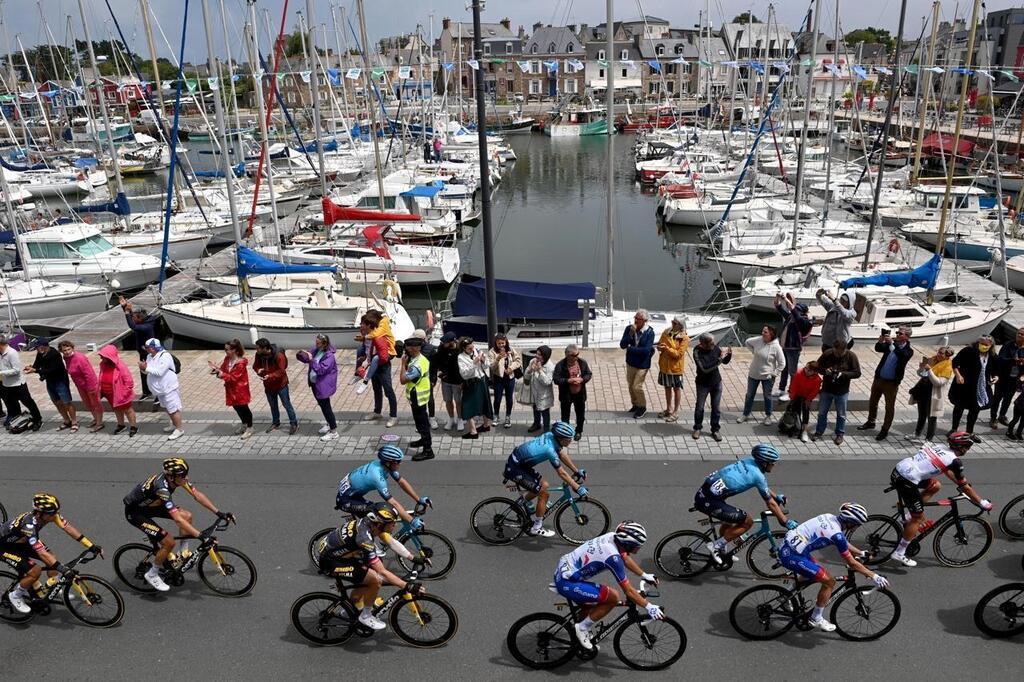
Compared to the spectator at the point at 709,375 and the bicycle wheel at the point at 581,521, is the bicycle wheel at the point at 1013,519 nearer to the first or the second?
the spectator at the point at 709,375

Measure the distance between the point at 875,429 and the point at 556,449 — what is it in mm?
5735

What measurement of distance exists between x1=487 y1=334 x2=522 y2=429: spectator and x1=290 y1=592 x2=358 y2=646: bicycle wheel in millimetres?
4802

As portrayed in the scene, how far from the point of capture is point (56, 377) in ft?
35.4

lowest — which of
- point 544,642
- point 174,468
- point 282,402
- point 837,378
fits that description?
point 544,642

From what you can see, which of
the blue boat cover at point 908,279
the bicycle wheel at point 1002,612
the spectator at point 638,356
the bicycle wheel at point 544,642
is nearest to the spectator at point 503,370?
the spectator at point 638,356

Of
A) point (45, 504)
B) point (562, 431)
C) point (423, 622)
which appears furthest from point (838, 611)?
point (45, 504)

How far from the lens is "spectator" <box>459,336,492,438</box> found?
1016cm

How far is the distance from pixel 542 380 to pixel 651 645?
4.50m

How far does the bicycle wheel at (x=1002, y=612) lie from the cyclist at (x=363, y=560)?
488 centimetres

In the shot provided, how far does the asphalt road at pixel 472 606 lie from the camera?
6016 mm

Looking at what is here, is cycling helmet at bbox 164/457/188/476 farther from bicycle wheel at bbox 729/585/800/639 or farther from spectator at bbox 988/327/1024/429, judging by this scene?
spectator at bbox 988/327/1024/429

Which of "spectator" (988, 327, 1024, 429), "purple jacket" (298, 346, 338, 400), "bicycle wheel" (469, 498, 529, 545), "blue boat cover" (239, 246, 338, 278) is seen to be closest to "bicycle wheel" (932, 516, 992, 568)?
"spectator" (988, 327, 1024, 429)

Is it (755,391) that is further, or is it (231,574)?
(755,391)

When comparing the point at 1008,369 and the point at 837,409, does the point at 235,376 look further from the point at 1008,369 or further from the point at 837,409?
the point at 1008,369
